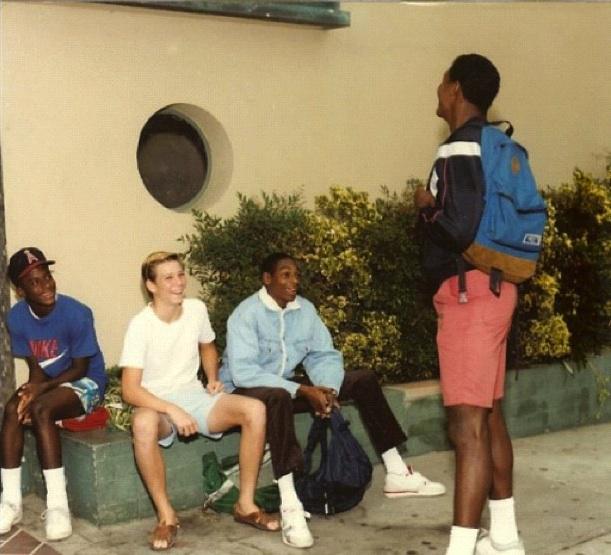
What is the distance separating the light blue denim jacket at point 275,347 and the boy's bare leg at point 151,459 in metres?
0.60

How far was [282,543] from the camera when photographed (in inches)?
198

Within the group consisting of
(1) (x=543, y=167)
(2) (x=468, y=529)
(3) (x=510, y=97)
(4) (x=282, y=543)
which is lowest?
(4) (x=282, y=543)

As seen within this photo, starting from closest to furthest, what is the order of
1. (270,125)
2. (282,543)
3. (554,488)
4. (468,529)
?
(468,529) < (282,543) < (554,488) < (270,125)

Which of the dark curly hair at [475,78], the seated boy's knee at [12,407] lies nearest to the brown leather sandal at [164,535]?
the seated boy's knee at [12,407]

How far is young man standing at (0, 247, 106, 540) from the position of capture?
5.26m

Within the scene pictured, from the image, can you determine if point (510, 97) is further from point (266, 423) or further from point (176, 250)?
point (266, 423)

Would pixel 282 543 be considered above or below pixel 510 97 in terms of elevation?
below

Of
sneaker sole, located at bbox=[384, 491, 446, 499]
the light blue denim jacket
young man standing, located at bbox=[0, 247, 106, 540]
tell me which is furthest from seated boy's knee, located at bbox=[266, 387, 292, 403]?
young man standing, located at bbox=[0, 247, 106, 540]

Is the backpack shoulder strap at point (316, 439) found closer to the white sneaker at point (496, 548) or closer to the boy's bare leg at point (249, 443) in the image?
the boy's bare leg at point (249, 443)

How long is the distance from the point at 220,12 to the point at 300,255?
5.27 ft

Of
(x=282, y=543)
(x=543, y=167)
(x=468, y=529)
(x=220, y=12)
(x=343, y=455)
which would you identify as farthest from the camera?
(x=543, y=167)

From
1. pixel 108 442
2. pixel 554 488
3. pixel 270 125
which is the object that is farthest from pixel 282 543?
pixel 270 125

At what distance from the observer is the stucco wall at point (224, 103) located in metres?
6.13

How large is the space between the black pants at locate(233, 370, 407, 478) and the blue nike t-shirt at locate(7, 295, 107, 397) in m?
Result: 0.83
